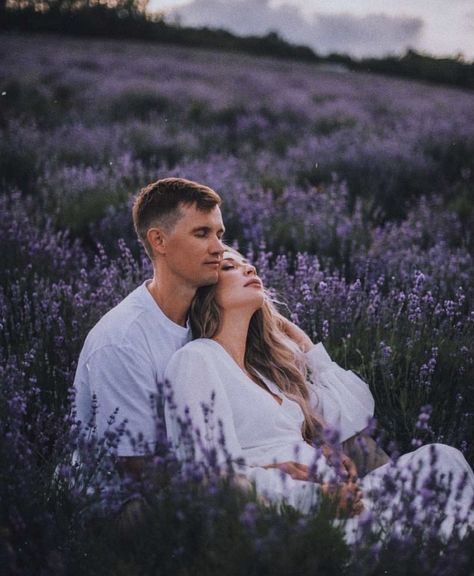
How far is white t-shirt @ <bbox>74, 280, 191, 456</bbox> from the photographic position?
2.22 metres

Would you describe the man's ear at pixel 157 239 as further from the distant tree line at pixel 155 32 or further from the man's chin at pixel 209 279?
the distant tree line at pixel 155 32

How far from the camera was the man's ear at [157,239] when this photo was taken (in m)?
2.54

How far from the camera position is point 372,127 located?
8875 millimetres

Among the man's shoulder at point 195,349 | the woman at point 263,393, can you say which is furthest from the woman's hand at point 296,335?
the man's shoulder at point 195,349

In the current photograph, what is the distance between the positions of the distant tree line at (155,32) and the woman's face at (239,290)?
67.4 feet

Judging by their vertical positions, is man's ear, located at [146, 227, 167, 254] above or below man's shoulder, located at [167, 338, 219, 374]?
above

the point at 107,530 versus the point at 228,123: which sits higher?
the point at 228,123

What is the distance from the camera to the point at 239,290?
257 cm

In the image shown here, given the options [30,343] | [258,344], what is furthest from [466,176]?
[30,343]

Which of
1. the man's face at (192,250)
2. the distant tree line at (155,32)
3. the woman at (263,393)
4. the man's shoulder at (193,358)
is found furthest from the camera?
the distant tree line at (155,32)

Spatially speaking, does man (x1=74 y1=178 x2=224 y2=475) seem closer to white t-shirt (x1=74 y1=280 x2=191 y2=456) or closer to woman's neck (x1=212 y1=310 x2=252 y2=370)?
white t-shirt (x1=74 y1=280 x2=191 y2=456)

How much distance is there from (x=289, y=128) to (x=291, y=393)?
24.2 feet

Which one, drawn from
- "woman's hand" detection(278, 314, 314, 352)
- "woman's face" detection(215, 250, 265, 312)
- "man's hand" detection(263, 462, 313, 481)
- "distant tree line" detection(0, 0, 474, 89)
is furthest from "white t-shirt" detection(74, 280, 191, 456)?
"distant tree line" detection(0, 0, 474, 89)

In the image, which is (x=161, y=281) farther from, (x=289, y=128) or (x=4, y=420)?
(x=289, y=128)
